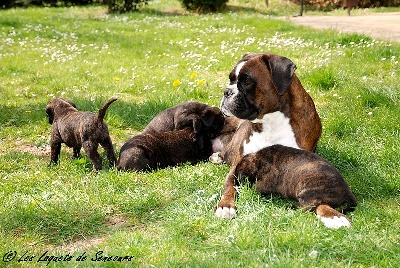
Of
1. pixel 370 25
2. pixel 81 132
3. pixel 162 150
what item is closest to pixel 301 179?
pixel 162 150

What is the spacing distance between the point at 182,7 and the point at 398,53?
16696 millimetres

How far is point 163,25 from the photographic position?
60.8ft

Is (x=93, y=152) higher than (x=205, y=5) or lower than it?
lower

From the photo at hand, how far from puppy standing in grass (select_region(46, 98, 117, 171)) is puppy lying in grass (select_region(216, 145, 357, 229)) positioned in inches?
73.0

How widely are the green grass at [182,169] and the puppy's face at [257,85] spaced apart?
80 cm

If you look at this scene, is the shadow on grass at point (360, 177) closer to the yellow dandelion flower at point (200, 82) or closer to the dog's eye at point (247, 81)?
the dog's eye at point (247, 81)

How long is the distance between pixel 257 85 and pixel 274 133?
1.83 ft

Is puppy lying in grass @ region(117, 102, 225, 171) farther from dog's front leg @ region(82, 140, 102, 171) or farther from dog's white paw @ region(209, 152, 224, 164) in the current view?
dog's front leg @ region(82, 140, 102, 171)

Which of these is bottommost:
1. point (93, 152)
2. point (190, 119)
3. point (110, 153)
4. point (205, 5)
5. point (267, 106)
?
point (110, 153)

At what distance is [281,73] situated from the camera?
5402 mm

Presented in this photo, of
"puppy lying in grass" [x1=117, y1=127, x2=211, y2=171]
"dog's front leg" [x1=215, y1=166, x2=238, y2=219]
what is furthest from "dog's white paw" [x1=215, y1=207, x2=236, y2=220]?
"puppy lying in grass" [x1=117, y1=127, x2=211, y2=171]

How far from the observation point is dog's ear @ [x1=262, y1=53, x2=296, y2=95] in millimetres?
5371

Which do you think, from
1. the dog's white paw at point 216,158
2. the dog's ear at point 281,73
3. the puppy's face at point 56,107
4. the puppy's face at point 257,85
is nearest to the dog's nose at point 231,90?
the puppy's face at point 257,85

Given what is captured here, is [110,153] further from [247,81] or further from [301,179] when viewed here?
[301,179]
